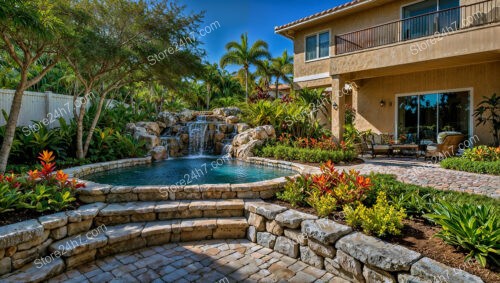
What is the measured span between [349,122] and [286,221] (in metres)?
11.5

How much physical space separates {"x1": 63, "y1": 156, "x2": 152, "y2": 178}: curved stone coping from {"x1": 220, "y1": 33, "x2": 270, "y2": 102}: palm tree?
42.3ft

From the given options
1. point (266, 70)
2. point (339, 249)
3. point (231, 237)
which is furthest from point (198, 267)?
point (266, 70)

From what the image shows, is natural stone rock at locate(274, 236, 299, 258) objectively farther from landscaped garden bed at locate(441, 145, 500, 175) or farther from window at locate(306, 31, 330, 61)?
window at locate(306, 31, 330, 61)

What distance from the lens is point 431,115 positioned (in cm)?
1170

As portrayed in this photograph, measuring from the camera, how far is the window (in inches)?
536

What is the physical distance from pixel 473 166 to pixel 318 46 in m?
8.79

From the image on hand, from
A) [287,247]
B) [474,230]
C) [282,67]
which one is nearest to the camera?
[474,230]

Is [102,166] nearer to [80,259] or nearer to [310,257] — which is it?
[80,259]

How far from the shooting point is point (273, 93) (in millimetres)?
27250

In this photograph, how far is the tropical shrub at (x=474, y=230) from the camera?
2.72m

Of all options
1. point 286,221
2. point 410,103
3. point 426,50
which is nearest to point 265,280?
point 286,221

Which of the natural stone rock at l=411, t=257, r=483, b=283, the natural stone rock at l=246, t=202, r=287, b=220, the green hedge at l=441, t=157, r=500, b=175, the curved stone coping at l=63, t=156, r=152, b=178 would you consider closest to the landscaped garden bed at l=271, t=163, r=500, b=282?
the natural stone rock at l=411, t=257, r=483, b=283

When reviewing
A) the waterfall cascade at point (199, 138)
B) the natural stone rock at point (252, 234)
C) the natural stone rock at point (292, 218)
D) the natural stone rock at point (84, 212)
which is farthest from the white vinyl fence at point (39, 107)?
the natural stone rock at point (292, 218)

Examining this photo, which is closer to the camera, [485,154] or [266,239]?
[266,239]
